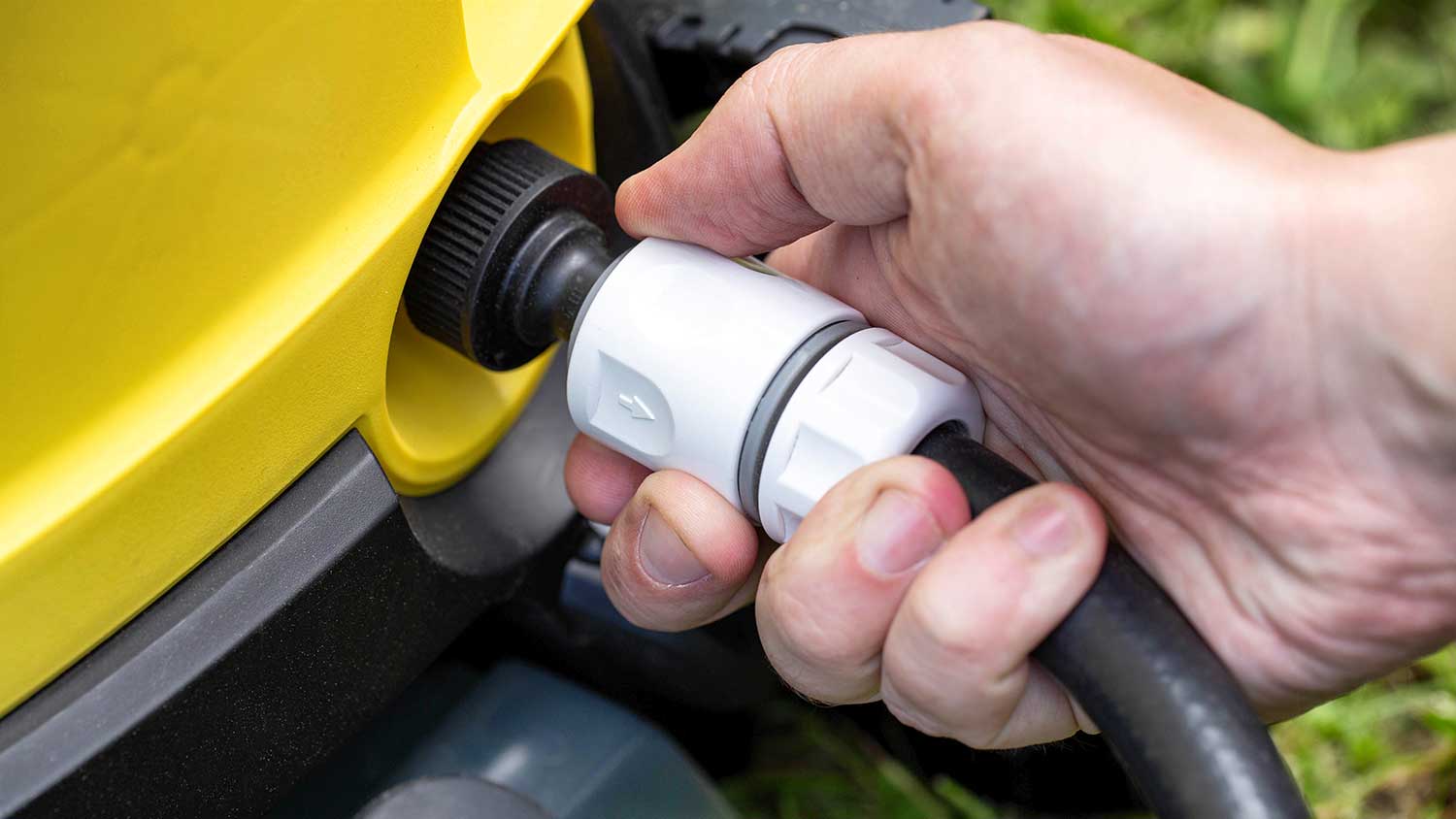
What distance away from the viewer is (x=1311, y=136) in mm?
1292

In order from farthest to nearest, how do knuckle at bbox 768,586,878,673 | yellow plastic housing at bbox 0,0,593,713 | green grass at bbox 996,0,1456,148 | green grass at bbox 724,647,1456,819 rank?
green grass at bbox 996,0,1456,148
green grass at bbox 724,647,1456,819
knuckle at bbox 768,586,878,673
yellow plastic housing at bbox 0,0,593,713

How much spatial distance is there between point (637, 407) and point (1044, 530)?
0.61 feet

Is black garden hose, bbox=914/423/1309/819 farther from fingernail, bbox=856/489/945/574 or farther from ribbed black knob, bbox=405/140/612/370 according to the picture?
ribbed black knob, bbox=405/140/612/370

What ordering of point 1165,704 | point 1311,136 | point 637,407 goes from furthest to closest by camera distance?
1. point 1311,136
2. point 637,407
3. point 1165,704

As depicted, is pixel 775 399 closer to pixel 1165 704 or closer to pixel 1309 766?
pixel 1165 704

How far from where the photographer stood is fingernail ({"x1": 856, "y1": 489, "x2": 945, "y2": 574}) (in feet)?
1.67

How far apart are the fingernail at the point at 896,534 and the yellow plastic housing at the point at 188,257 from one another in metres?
0.23

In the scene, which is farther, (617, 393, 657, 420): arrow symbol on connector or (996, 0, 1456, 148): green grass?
(996, 0, 1456, 148): green grass

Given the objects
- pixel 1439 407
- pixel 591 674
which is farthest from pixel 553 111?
pixel 1439 407

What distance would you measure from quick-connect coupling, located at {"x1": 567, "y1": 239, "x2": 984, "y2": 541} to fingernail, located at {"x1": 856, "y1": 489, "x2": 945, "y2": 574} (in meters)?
0.03

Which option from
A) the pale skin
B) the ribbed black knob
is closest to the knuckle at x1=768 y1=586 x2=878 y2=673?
the pale skin

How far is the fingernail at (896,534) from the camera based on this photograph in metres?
0.51

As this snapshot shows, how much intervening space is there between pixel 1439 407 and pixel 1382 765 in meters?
0.59

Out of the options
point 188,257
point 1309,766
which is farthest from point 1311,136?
Answer: point 188,257
